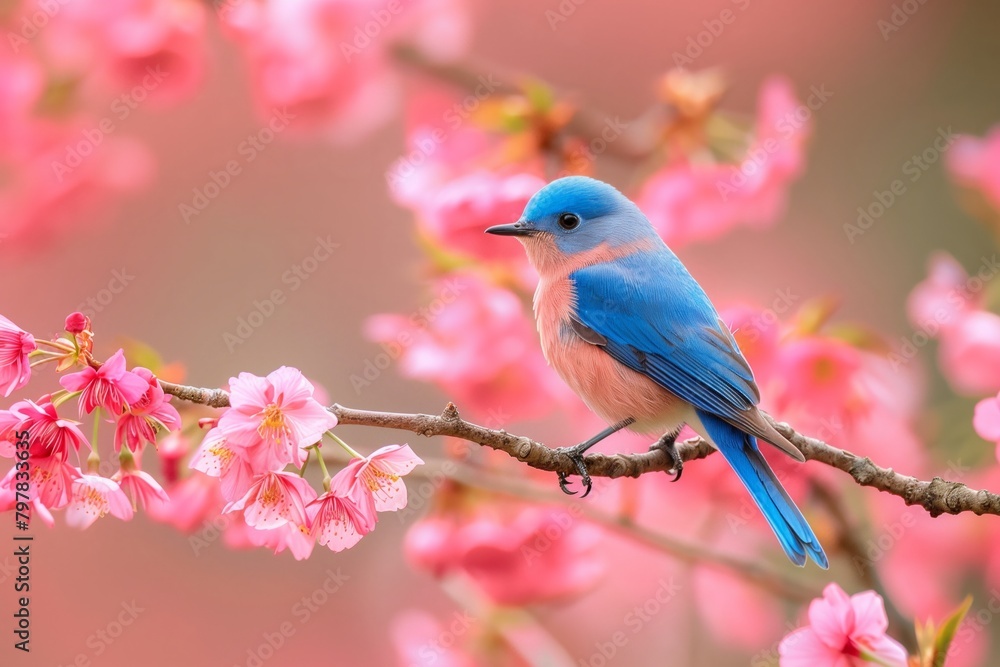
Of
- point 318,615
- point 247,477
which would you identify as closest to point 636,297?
point 247,477

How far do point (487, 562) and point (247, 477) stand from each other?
2.81 feet

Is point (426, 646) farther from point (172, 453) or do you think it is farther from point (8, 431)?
point (8, 431)

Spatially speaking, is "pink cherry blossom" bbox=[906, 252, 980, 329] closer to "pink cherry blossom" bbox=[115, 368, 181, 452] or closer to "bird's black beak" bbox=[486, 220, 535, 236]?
"bird's black beak" bbox=[486, 220, 535, 236]

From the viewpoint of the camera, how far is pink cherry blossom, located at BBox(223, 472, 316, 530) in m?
1.25

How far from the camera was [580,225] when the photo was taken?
6.77 feet

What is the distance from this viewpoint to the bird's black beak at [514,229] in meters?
1.94

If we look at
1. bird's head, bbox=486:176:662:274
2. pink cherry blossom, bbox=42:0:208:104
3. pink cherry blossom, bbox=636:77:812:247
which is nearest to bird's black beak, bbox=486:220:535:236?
bird's head, bbox=486:176:662:274

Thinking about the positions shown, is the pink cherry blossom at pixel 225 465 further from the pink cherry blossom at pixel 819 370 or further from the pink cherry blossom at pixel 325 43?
the pink cherry blossom at pixel 325 43

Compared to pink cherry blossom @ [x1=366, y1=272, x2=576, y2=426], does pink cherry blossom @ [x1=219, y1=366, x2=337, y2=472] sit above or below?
above

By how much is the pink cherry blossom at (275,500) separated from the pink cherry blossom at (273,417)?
4 cm

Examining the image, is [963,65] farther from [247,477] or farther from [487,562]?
[247,477]

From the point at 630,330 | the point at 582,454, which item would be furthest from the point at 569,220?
the point at 582,454

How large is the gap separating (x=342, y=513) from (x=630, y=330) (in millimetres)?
830

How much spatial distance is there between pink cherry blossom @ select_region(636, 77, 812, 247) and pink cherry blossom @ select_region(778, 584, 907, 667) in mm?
948
